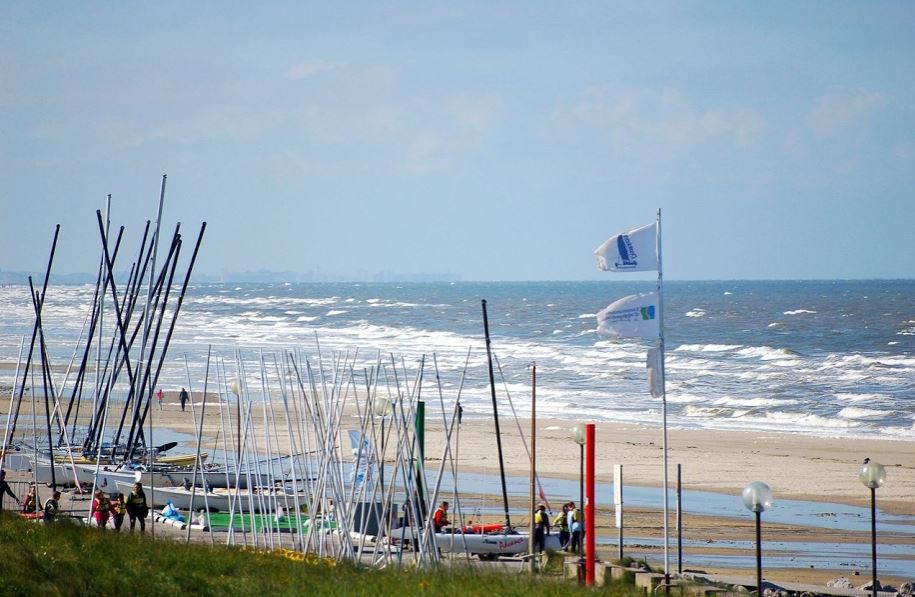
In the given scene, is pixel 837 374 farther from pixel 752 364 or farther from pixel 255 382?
pixel 255 382

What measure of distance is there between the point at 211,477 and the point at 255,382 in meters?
24.3

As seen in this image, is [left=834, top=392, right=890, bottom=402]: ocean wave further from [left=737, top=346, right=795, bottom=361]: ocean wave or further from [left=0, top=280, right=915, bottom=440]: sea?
[left=737, top=346, right=795, bottom=361]: ocean wave

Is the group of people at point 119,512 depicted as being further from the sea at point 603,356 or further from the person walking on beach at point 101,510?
the sea at point 603,356

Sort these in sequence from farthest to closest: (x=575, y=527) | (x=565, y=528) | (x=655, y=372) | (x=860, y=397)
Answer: (x=860, y=397) < (x=565, y=528) < (x=575, y=527) < (x=655, y=372)

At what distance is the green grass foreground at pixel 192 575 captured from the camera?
39.5ft

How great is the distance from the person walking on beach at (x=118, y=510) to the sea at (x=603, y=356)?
95.0 inches

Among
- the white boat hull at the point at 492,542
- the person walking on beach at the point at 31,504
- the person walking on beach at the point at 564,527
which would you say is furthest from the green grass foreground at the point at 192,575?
the person walking on beach at the point at 31,504

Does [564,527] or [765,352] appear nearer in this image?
[564,527]

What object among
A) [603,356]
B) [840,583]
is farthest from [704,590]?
[603,356]

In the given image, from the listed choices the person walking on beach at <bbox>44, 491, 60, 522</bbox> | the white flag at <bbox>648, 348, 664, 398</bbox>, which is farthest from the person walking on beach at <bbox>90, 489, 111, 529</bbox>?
the white flag at <bbox>648, 348, 664, 398</bbox>

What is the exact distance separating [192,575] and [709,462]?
20.0 m

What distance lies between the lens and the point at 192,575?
12.8 metres

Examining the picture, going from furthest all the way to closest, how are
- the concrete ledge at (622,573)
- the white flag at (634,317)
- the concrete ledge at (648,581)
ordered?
the white flag at (634,317), the concrete ledge at (622,573), the concrete ledge at (648,581)

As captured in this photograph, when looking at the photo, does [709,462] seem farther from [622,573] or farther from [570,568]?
[622,573]
